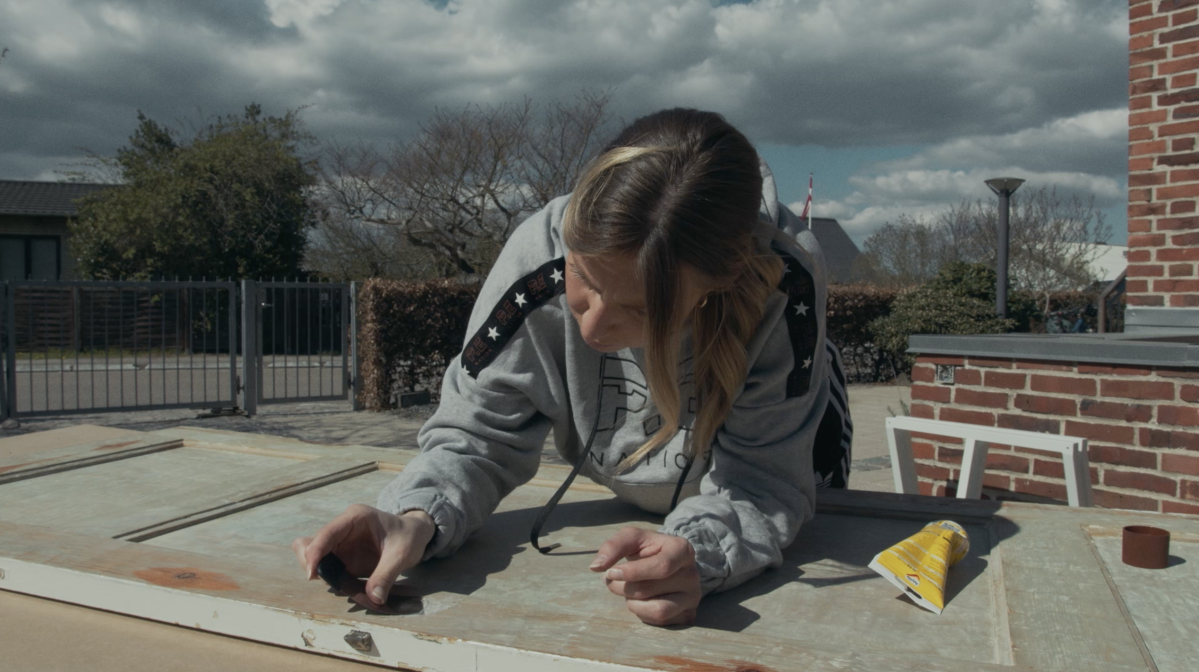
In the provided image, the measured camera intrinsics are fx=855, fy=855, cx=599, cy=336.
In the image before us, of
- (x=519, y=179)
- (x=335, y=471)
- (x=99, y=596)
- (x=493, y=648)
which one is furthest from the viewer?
(x=519, y=179)

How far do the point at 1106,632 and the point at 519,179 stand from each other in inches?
532

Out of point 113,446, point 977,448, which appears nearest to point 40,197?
point 113,446

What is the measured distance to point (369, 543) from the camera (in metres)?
1.18

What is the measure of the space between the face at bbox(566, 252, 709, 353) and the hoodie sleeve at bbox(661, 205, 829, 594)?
19 centimetres

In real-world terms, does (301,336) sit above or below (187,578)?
above

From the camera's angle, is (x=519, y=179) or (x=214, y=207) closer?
(x=519, y=179)

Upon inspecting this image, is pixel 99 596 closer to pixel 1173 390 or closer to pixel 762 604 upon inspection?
pixel 762 604

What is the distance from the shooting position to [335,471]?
189cm

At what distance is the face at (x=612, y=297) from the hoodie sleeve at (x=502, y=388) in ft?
0.55

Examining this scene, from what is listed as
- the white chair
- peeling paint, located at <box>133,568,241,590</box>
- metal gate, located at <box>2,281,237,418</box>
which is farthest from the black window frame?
peeling paint, located at <box>133,568,241,590</box>

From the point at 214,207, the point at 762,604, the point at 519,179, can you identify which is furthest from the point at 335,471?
the point at 214,207

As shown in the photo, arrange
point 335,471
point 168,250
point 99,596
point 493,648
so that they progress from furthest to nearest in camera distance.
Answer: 1. point 168,250
2. point 335,471
3. point 99,596
4. point 493,648

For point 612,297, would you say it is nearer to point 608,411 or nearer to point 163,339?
point 608,411

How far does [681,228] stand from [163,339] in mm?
8694
